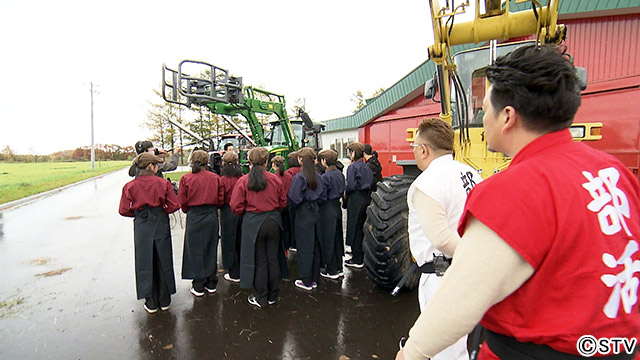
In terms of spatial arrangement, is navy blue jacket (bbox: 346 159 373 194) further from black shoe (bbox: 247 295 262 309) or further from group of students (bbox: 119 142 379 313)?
black shoe (bbox: 247 295 262 309)

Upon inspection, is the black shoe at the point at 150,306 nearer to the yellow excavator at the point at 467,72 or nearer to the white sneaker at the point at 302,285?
the white sneaker at the point at 302,285

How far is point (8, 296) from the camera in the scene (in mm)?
4812

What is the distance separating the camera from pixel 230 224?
5449mm

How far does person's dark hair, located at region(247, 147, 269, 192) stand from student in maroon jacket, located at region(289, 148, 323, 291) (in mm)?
574

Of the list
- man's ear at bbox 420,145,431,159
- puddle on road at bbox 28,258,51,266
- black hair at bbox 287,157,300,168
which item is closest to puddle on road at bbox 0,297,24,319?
puddle on road at bbox 28,258,51,266

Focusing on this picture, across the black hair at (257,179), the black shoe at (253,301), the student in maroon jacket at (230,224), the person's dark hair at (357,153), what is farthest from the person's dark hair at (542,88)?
the person's dark hair at (357,153)

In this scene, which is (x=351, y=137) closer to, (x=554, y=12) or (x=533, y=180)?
(x=554, y=12)

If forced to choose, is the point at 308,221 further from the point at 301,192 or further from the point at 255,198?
the point at 255,198

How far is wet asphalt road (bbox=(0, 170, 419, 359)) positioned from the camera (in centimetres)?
343

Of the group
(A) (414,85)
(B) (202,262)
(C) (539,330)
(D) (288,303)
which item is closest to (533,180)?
(C) (539,330)

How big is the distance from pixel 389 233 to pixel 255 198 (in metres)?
1.70

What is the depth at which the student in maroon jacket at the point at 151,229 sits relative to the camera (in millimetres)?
4148

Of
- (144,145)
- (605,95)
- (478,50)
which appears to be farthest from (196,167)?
(605,95)

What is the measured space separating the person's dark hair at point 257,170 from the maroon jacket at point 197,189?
718mm
